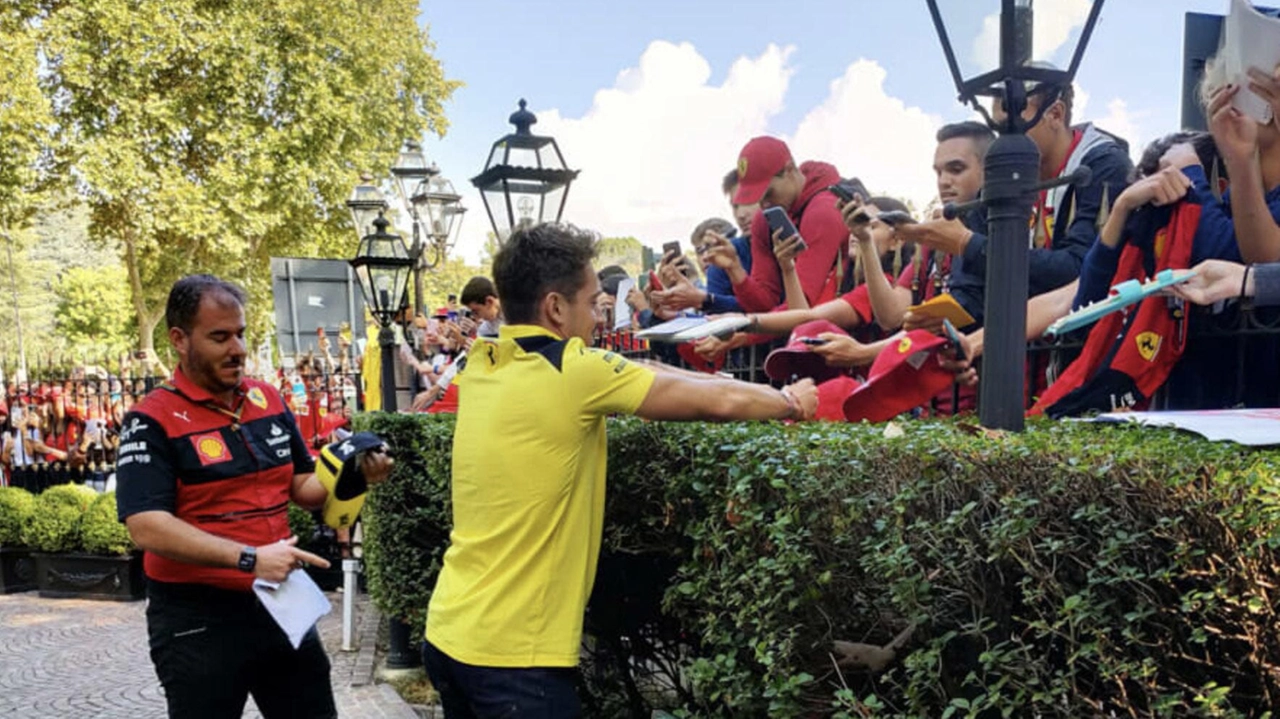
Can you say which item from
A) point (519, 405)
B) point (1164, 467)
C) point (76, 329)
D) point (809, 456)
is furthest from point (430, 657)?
point (76, 329)

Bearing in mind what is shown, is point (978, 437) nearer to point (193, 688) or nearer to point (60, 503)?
point (193, 688)

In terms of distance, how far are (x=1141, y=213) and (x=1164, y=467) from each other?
1.75 m

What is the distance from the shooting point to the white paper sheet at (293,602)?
9.41 feet

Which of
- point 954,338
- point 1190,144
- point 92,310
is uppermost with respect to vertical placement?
point 1190,144

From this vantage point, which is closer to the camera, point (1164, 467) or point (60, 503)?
point (1164, 467)

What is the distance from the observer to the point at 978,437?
77.4 inches

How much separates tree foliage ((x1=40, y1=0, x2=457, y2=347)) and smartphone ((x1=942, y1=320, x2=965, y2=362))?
22933 millimetres

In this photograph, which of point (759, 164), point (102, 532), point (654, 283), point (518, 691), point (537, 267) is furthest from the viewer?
point (102, 532)

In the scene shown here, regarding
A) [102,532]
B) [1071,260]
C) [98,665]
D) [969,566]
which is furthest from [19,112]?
[969,566]

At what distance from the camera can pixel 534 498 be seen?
2439 millimetres

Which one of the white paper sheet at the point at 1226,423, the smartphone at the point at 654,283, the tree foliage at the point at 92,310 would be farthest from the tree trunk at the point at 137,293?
the tree foliage at the point at 92,310

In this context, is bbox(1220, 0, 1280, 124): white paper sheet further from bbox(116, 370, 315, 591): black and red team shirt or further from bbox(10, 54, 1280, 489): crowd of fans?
bbox(116, 370, 315, 591): black and red team shirt

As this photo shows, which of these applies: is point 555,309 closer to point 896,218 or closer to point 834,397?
point 896,218

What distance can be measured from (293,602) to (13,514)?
9.41 metres
